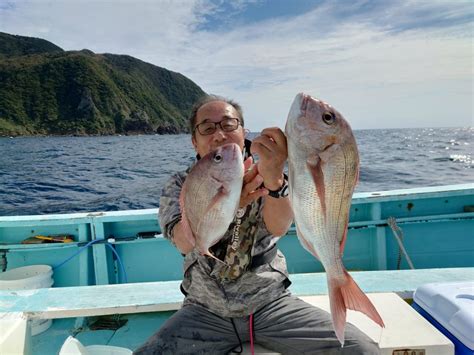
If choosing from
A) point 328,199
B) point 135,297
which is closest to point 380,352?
point 328,199

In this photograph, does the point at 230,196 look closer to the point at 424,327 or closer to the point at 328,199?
the point at 328,199

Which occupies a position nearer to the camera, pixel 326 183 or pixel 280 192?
pixel 326 183

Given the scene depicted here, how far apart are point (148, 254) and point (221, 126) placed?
124 inches

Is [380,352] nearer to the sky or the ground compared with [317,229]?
nearer to the ground

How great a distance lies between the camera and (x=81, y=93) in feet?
239

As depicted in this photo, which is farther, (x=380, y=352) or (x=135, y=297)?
(x=135, y=297)

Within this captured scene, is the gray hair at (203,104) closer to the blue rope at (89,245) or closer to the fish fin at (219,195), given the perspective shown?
the fish fin at (219,195)

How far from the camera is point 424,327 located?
2.49 m

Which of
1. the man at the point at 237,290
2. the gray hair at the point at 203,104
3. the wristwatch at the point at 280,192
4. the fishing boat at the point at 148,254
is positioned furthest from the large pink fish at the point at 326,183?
→ the fishing boat at the point at 148,254

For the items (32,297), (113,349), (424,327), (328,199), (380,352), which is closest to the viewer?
(328,199)

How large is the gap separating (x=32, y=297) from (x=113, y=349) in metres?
0.92

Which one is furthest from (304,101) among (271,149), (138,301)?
(138,301)

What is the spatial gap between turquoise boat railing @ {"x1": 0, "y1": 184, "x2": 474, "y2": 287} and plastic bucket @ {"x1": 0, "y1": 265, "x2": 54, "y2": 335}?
0.27 meters

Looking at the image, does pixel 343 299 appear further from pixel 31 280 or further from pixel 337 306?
pixel 31 280
